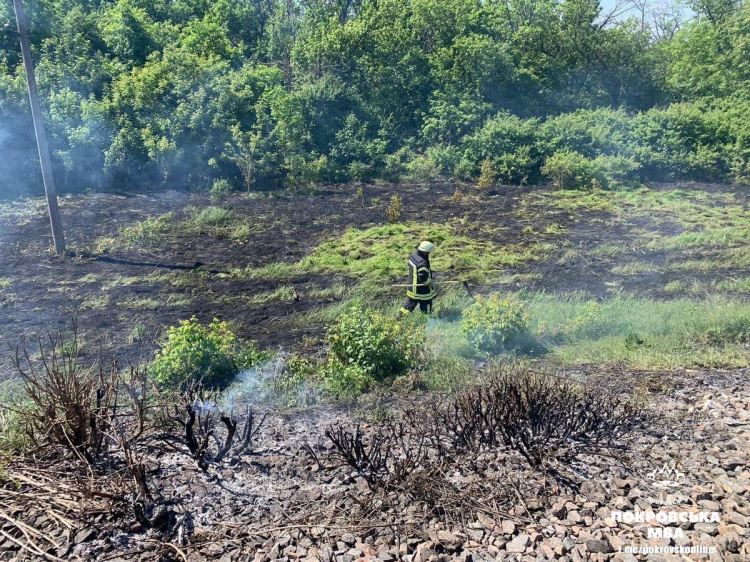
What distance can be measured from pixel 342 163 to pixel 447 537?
18.0m

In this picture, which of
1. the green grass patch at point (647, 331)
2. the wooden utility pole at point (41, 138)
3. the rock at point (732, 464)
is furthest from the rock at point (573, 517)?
the wooden utility pole at point (41, 138)

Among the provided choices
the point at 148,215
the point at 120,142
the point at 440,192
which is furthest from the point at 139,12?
the point at 440,192

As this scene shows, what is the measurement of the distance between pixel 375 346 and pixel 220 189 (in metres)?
12.2

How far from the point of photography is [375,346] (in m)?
6.86

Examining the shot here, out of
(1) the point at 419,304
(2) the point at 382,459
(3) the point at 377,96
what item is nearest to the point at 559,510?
(2) the point at 382,459

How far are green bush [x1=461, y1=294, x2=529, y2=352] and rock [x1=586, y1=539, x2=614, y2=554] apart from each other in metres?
3.72

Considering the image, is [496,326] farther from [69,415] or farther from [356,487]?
[69,415]

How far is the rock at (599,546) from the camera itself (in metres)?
3.79

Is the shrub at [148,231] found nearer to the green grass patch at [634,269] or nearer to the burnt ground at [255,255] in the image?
the burnt ground at [255,255]

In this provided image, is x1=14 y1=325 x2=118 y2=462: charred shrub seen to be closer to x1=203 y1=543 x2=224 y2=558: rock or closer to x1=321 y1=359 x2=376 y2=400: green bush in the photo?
x1=203 y1=543 x2=224 y2=558: rock

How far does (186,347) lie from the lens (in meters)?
6.61

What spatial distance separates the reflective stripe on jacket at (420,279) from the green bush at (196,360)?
2.87 meters

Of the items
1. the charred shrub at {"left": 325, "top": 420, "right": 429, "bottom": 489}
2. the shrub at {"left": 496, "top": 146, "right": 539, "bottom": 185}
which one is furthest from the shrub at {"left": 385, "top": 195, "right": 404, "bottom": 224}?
the charred shrub at {"left": 325, "top": 420, "right": 429, "bottom": 489}

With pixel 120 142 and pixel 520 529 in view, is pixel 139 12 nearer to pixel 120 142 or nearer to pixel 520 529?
pixel 120 142
